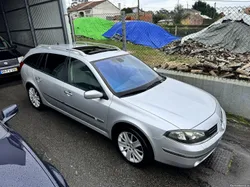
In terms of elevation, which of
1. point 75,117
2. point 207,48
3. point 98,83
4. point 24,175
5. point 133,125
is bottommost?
point 207,48

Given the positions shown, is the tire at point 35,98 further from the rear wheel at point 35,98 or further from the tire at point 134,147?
the tire at point 134,147

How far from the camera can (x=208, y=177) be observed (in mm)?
2674

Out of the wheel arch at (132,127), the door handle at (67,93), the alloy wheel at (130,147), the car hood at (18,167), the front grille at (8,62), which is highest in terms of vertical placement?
the car hood at (18,167)

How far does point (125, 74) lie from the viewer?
132 inches

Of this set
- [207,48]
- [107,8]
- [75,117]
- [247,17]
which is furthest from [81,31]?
[107,8]

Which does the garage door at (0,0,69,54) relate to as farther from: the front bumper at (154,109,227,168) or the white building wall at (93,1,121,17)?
the white building wall at (93,1,121,17)

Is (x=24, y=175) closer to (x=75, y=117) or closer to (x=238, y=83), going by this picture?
(x=75, y=117)

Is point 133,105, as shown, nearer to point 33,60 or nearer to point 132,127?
point 132,127

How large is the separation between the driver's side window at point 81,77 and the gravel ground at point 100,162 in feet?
2.98

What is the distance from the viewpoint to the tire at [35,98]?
4.50 metres

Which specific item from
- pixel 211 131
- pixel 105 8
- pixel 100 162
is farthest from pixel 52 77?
pixel 105 8

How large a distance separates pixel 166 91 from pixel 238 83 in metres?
1.75

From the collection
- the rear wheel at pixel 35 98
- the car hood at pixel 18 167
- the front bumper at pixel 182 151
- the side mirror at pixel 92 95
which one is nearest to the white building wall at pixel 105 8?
the rear wheel at pixel 35 98

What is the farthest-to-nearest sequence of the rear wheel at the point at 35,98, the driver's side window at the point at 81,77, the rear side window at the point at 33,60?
1. the rear wheel at the point at 35,98
2. the rear side window at the point at 33,60
3. the driver's side window at the point at 81,77
